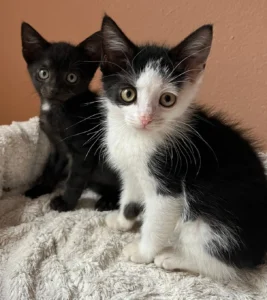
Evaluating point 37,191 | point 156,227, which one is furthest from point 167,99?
point 37,191

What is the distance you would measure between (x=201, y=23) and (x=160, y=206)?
2.92ft

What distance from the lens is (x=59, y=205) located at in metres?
1.35

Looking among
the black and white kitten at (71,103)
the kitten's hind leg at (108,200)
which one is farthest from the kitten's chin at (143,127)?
the kitten's hind leg at (108,200)

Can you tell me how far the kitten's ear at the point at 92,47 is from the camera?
1.25m

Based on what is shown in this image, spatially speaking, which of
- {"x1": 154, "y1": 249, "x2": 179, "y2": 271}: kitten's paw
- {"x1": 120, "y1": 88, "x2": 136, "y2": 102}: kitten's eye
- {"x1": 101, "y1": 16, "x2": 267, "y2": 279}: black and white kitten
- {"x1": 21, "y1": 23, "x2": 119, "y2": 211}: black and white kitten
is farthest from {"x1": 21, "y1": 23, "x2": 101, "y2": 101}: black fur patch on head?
{"x1": 154, "y1": 249, "x2": 179, "y2": 271}: kitten's paw

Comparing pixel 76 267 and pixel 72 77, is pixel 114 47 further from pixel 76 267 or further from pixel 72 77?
pixel 76 267

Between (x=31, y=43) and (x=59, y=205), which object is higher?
(x=31, y=43)

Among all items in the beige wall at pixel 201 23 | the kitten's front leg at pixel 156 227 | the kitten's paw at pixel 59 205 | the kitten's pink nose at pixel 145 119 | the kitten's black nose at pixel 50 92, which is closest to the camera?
the kitten's pink nose at pixel 145 119

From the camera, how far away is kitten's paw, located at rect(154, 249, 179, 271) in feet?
3.51

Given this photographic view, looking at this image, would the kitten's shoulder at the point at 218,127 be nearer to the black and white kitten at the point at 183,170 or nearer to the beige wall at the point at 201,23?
the black and white kitten at the point at 183,170

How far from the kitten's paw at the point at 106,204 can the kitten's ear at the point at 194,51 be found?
61 cm

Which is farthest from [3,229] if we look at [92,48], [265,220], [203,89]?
[203,89]

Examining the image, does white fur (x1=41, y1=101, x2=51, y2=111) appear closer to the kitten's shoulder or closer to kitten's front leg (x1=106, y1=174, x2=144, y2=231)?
kitten's front leg (x1=106, y1=174, x2=144, y2=231)

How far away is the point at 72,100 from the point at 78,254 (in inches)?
20.2
